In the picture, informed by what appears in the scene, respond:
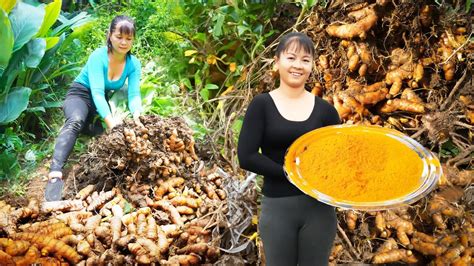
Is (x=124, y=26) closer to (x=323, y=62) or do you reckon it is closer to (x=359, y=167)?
(x=323, y=62)

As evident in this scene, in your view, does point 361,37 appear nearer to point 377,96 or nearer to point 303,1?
point 377,96

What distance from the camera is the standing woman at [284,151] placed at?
3.06 feet

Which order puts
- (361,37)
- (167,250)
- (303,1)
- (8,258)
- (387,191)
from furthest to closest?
(303,1) → (361,37) → (167,250) → (8,258) → (387,191)

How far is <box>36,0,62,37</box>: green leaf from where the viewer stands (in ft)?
5.44

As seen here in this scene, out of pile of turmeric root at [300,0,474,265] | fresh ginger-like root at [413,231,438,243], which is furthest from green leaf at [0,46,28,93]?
fresh ginger-like root at [413,231,438,243]

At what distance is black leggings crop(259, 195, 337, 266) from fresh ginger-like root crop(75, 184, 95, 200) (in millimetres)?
782

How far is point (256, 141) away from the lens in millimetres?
934

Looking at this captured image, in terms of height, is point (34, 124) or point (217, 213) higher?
point (34, 124)

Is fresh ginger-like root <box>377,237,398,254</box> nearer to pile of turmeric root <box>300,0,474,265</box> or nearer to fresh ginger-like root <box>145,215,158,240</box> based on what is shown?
pile of turmeric root <box>300,0,474,265</box>

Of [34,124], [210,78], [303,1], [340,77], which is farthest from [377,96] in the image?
[34,124]

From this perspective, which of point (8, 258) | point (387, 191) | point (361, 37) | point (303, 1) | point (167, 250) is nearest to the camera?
point (387, 191)

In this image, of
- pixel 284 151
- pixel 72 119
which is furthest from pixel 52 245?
pixel 284 151

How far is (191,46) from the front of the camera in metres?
2.18

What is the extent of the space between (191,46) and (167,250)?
1.00 m
